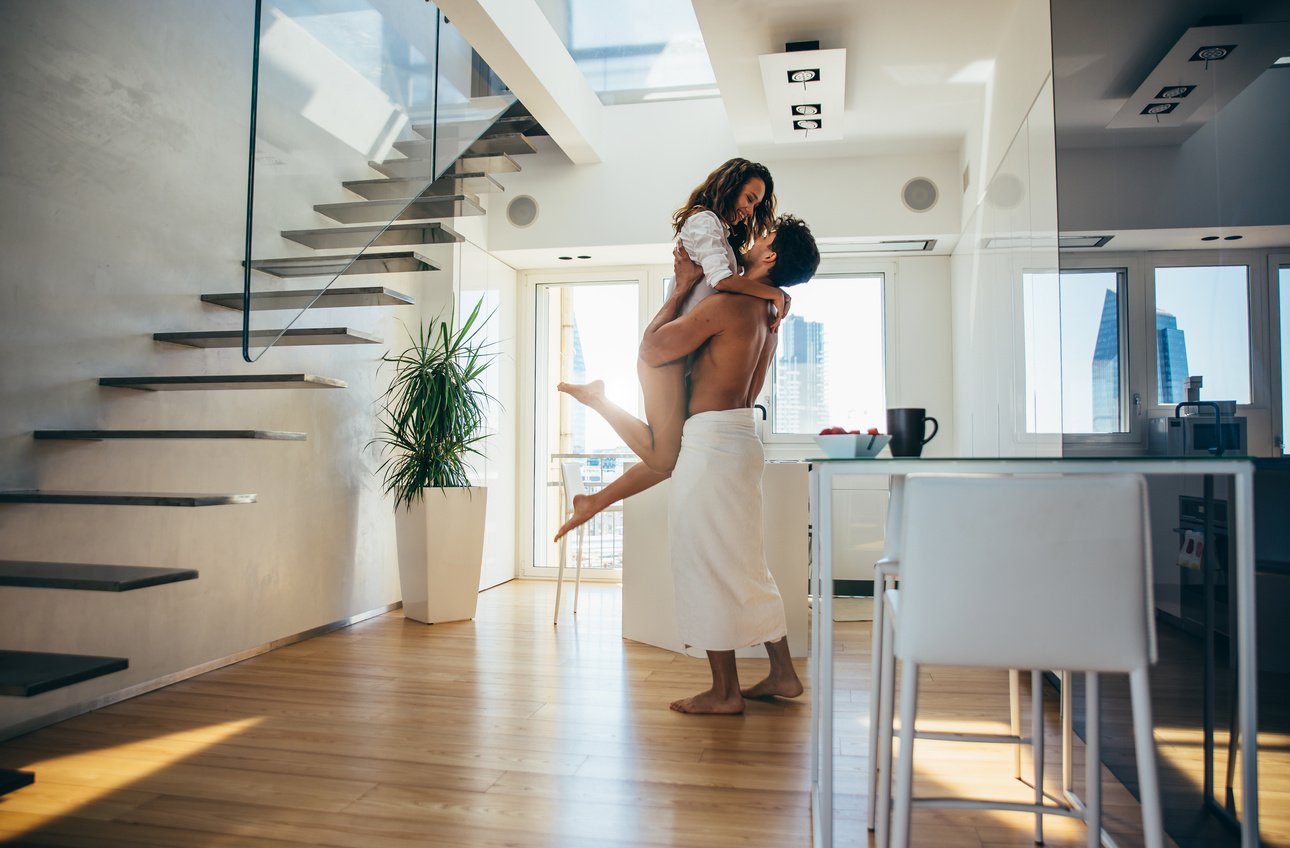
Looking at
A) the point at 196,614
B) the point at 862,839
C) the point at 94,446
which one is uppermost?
the point at 94,446

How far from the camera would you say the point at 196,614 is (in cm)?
333

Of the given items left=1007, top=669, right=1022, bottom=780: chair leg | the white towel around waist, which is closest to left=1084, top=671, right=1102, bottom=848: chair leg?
left=1007, top=669, right=1022, bottom=780: chair leg

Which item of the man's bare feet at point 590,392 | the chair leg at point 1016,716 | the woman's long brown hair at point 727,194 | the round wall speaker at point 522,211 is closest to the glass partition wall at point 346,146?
the man's bare feet at point 590,392

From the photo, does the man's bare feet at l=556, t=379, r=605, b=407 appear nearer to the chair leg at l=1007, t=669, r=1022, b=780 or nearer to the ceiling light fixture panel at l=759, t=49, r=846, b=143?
the chair leg at l=1007, t=669, r=1022, b=780

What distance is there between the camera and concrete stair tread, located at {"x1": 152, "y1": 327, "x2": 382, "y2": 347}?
2768mm

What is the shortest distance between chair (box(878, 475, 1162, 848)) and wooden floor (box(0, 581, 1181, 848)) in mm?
723

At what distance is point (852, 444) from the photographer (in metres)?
2.23

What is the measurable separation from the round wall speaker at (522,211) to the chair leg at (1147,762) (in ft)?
16.5

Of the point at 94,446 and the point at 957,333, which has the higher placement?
the point at 957,333

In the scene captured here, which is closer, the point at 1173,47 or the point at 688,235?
the point at 1173,47

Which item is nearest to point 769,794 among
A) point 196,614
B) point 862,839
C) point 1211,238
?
point 862,839

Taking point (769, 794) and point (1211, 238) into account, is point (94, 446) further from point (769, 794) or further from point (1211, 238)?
point (1211, 238)

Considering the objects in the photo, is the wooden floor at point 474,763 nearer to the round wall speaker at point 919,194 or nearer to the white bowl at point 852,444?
the white bowl at point 852,444

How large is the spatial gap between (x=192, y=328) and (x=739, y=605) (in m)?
2.30
